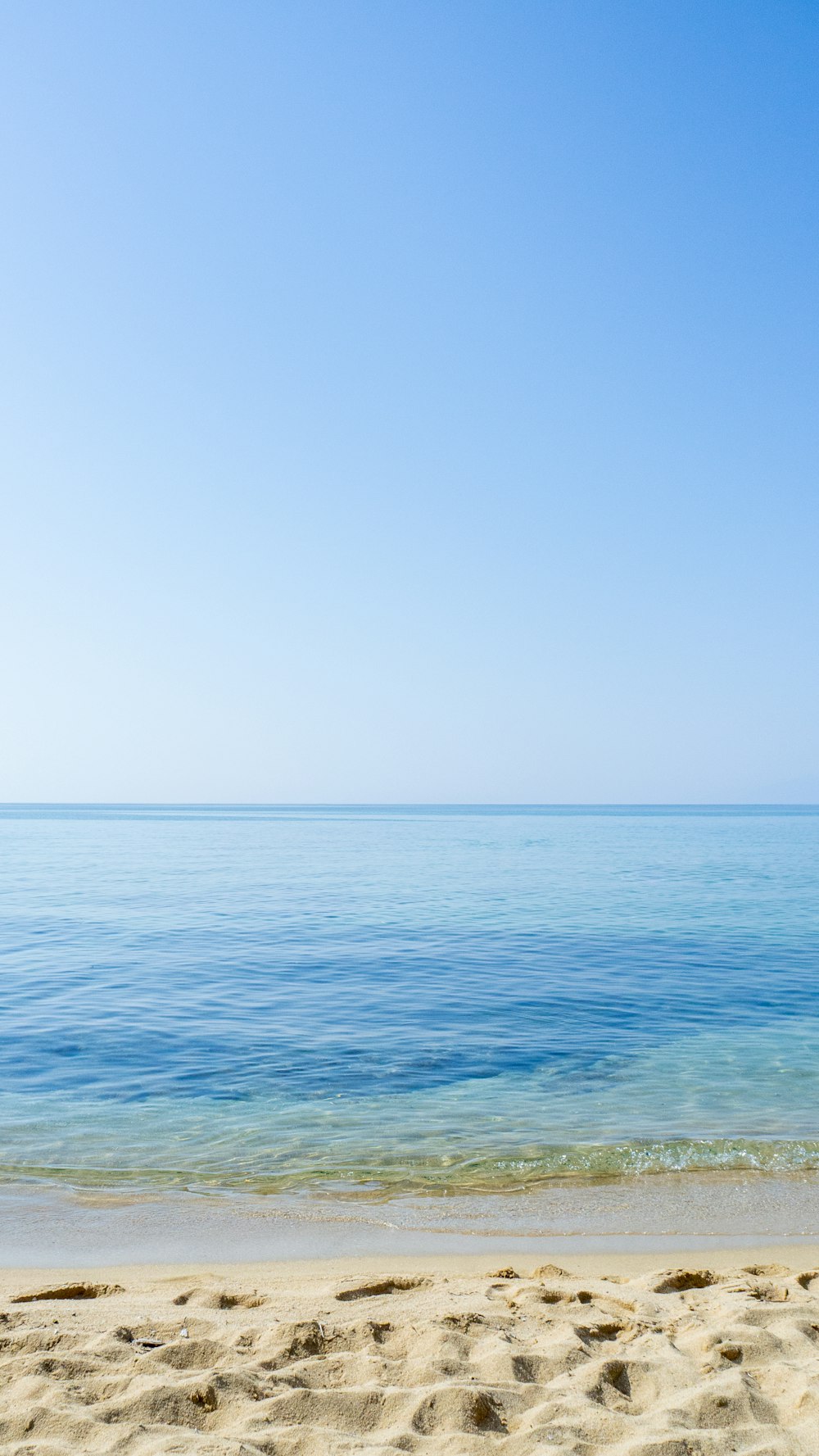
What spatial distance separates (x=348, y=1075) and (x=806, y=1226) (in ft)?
18.8

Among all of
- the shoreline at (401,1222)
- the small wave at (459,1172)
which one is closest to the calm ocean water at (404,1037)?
the small wave at (459,1172)

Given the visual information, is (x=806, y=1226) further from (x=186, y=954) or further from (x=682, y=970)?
(x=186, y=954)

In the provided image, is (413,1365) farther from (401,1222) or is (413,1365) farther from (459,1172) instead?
(459,1172)

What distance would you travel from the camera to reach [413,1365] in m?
4.81

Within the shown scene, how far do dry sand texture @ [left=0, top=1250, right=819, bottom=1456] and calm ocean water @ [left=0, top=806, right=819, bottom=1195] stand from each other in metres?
2.42

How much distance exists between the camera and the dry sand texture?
4176mm

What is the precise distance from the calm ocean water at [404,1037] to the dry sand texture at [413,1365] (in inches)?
95.1

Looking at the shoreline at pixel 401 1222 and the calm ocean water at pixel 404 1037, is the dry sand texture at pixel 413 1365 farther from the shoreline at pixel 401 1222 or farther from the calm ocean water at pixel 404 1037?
the calm ocean water at pixel 404 1037

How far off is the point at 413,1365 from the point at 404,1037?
859cm

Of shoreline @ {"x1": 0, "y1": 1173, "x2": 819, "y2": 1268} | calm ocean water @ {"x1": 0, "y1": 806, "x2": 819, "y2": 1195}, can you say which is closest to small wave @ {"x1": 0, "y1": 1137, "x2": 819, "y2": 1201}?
calm ocean water @ {"x1": 0, "y1": 806, "x2": 819, "y2": 1195}

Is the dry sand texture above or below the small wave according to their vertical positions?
above

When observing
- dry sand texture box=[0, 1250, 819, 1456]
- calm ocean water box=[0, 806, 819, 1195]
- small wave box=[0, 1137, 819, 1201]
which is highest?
dry sand texture box=[0, 1250, 819, 1456]

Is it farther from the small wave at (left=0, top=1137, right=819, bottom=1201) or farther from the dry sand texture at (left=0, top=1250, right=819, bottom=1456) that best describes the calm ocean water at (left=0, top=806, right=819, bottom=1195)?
the dry sand texture at (left=0, top=1250, right=819, bottom=1456)

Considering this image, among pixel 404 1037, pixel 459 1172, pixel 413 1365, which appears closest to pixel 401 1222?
pixel 459 1172
